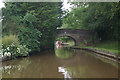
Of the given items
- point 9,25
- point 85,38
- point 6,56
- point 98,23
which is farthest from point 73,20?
point 6,56

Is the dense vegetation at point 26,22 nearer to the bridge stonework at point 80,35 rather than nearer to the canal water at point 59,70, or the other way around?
the canal water at point 59,70

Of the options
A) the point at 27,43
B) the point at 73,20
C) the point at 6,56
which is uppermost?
the point at 73,20

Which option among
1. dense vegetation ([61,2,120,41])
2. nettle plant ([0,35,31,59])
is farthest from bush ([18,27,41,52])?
dense vegetation ([61,2,120,41])

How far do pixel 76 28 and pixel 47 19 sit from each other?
459 inches

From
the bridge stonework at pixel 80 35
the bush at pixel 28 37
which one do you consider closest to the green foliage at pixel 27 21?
the bush at pixel 28 37

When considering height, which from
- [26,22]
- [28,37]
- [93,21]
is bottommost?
[28,37]

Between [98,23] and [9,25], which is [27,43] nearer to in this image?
[9,25]

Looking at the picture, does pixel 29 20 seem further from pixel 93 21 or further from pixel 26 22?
pixel 93 21

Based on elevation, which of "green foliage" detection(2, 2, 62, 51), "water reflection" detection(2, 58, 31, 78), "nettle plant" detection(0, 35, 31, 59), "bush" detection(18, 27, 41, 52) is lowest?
"water reflection" detection(2, 58, 31, 78)

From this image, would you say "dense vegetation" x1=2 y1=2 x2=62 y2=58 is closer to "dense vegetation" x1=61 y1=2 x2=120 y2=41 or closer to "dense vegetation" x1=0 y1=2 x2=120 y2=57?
"dense vegetation" x1=0 y1=2 x2=120 y2=57

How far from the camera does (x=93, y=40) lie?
25.2 m

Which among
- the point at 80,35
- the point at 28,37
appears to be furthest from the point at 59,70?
the point at 80,35

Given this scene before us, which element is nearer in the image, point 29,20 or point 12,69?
point 12,69

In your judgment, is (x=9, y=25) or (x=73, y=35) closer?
(x=9, y=25)
